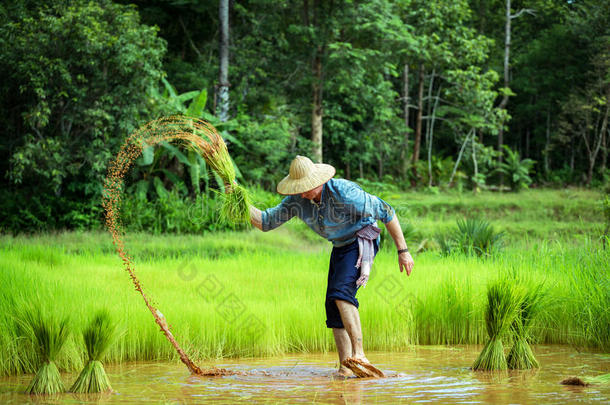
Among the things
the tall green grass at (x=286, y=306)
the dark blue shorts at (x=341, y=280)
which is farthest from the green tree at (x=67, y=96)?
the dark blue shorts at (x=341, y=280)

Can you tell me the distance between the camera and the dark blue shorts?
4586 mm

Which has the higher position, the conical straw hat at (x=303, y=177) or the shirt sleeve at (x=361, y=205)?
the conical straw hat at (x=303, y=177)

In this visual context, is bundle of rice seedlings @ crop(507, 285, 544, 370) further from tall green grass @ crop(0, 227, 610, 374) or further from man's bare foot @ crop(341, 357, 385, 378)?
man's bare foot @ crop(341, 357, 385, 378)

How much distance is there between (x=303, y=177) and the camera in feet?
14.9

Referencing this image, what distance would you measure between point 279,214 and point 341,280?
25.2 inches

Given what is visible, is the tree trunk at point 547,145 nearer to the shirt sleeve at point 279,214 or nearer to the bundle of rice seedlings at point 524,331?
the bundle of rice seedlings at point 524,331

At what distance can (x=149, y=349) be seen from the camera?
527 centimetres

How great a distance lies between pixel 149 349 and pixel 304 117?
1449 cm

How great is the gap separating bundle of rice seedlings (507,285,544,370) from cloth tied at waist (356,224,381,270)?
1121 millimetres

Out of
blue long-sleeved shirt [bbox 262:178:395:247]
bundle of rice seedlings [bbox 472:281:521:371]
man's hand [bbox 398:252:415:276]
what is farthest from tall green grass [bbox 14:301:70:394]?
bundle of rice seedlings [bbox 472:281:521:371]

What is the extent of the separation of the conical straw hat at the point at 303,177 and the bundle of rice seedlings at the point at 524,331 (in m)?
1.65

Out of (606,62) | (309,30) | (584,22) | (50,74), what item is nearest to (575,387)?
(50,74)

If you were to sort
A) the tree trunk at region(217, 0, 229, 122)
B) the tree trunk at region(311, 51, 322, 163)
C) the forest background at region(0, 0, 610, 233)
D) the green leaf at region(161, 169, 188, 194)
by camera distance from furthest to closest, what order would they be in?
the tree trunk at region(311, 51, 322, 163)
the tree trunk at region(217, 0, 229, 122)
the green leaf at region(161, 169, 188, 194)
the forest background at region(0, 0, 610, 233)

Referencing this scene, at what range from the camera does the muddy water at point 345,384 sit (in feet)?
12.7
